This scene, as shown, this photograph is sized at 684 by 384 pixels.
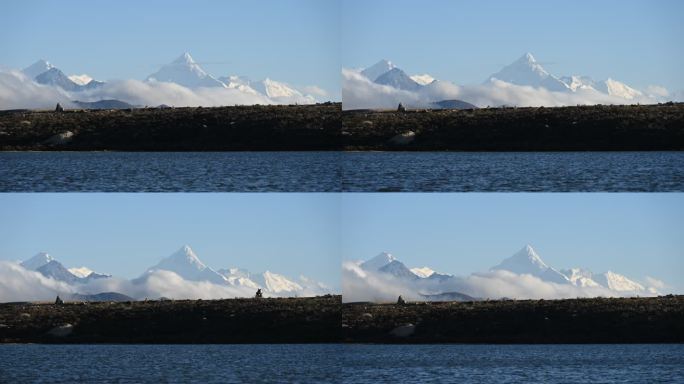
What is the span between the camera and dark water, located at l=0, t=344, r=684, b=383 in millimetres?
62281

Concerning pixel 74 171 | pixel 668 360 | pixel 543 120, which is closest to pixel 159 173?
pixel 74 171

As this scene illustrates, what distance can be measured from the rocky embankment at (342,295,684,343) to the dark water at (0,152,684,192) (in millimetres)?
14240

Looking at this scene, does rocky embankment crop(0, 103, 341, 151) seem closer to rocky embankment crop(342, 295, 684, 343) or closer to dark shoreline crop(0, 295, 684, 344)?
rocky embankment crop(342, 295, 684, 343)

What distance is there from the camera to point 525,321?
119875 millimetres

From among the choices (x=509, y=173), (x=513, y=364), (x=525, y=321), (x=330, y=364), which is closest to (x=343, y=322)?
(x=525, y=321)

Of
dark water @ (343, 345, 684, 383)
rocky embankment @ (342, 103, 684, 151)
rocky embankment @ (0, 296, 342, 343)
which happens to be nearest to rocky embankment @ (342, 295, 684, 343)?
rocky embankment @ (0, 296, 342, 343)

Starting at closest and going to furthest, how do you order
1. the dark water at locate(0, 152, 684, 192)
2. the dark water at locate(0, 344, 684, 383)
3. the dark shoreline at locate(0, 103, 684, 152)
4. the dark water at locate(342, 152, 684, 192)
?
the dark water at locate(0, 344, 684, 383) → the dark water at locate(0, 152, 684, 192) → the dark water at locate(342, 152, 684, 192) → the dark shoreline at locate(0, 103, 684, 152)

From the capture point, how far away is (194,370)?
69688 millimetres

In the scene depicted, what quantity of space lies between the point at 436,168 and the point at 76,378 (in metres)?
41.6

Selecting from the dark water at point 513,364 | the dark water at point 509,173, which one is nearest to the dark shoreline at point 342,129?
the dark water at point 509,173

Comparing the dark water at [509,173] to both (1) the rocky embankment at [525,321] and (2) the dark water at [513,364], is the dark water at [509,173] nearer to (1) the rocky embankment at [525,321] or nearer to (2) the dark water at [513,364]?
(2) the dark water at [513,364]

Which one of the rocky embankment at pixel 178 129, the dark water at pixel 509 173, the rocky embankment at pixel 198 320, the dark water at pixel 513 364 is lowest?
the dark water at pixel 513 364

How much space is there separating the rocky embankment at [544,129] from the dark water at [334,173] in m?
13.3

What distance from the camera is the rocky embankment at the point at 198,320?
103 meters
